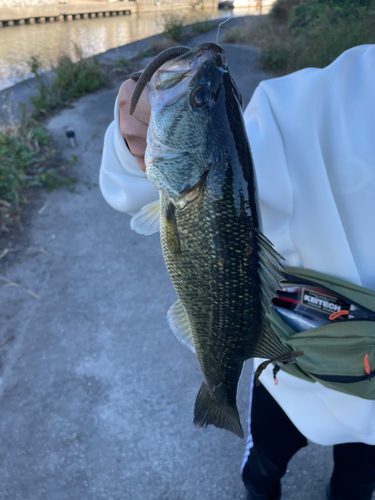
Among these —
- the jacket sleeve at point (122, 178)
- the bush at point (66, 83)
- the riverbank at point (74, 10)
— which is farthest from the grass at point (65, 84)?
the riverbank at point (74, 10)

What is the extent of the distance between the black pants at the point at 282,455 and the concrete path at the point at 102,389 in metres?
0.35

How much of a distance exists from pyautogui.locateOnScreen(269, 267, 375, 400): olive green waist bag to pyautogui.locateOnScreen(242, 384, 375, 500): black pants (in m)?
0.43

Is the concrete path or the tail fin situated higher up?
the tail fin

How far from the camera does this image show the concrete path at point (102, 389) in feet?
6.05

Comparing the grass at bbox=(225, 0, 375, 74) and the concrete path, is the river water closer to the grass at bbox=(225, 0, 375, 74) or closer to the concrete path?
the grass at bbox=(225, 0, 375, 74)

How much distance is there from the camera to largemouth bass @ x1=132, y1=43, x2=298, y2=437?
2.95 feet

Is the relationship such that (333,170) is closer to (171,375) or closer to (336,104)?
(336,104)

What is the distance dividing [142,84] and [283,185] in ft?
1.83

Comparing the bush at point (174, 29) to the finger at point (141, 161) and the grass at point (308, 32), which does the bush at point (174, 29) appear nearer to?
the grass at point (308, 32)

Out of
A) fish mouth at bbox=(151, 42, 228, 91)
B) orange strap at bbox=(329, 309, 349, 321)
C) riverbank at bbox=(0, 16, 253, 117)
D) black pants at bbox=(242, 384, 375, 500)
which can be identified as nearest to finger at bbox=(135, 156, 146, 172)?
fish mouth at bbox=(151, 42, 228, 91)

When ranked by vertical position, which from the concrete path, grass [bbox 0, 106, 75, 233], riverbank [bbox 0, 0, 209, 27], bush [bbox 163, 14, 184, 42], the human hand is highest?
riverbank [bbox 0, 0, 209, 27]

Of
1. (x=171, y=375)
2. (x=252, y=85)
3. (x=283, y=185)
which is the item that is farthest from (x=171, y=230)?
Answer: (x=252, y=85)

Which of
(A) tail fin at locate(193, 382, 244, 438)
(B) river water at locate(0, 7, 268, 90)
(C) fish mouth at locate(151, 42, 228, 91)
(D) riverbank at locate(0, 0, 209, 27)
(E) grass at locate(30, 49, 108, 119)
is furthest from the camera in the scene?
(D) riverbank at locate(0, 0, 209, 27)

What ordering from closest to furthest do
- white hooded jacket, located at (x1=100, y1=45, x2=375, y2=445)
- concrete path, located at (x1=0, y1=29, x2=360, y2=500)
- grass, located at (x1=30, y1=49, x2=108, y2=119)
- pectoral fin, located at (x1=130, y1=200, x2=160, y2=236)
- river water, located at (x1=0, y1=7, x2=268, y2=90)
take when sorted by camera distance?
white hooded jacket, located at (x1=100, y1=45, x2=375, y2=445) → pectoral fin, located at (x1=130, y1=200, x2=160, y2=236) → concrete path, located at (x1=0, y1=29, x2=360, y2=500) → grass, located at (x1=30, y1=49, x2=108, y2=119) → river water, located at (x1=0, y1=7, x2=268, y2=90)
